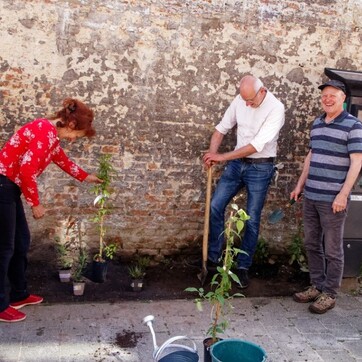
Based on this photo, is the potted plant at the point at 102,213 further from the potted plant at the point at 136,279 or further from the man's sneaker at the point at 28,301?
the man's sneaker at the point at 28,301

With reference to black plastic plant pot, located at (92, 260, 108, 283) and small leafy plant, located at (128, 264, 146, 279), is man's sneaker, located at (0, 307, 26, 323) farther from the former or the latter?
small leafy plant, located at (128, 264, 146, 279)

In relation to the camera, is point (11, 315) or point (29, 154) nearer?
point (29, 154)

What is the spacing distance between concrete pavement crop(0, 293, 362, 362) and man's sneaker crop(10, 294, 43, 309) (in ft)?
0.17

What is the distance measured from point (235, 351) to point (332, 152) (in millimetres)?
2159

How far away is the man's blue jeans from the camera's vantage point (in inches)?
203

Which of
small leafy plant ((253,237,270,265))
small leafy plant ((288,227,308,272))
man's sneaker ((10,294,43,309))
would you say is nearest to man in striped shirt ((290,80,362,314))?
small leafy plant ((288,227,308,272))

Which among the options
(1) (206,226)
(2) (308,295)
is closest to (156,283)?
(1) (206,226)

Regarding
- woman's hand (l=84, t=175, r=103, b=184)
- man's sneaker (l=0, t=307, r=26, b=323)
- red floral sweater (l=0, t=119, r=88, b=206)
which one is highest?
red floral sweater (l=0, t=119, r=88, b=206)

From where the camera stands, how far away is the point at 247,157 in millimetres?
5148

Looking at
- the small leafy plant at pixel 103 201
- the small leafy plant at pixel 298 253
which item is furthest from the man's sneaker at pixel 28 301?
the small leafy plant at pixel 298 253

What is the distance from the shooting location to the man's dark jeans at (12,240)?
4.01 metres

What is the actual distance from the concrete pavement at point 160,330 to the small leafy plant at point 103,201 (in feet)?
2.33

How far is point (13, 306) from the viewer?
4.43 m

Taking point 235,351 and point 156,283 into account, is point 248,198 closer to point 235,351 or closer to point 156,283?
point 156,283
